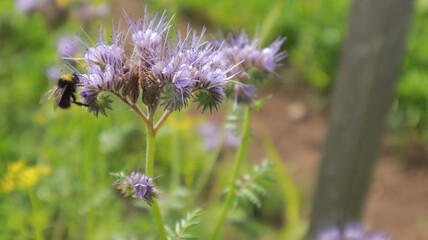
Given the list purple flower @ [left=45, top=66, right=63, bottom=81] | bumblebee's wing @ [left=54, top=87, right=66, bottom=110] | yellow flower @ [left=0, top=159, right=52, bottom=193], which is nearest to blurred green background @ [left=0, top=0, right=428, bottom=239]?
yellow flower @ [left=0, top=159, right=52, bottom=193]

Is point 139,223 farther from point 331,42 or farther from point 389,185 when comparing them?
point 331,42

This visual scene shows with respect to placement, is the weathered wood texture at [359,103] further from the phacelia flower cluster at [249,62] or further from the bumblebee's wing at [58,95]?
the bumblebee's wing at [58,95]

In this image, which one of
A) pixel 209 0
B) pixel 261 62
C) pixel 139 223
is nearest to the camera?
pixel 261 62

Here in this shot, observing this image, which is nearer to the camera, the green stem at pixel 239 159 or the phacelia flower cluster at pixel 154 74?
the phacelia flower cluster at pixel 154 74

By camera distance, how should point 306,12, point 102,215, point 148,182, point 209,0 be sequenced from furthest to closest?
1. point 209,0
2. point 306,12
3. point 102,215
4. point 148,182

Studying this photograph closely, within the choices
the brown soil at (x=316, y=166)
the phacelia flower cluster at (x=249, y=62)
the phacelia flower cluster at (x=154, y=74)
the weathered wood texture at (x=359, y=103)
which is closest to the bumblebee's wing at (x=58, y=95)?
the phacelia flower cluster at (x=154, y=74)

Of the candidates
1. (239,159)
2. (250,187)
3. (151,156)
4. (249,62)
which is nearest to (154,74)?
(151,156)

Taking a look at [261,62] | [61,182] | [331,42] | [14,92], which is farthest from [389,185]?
[14,92]
